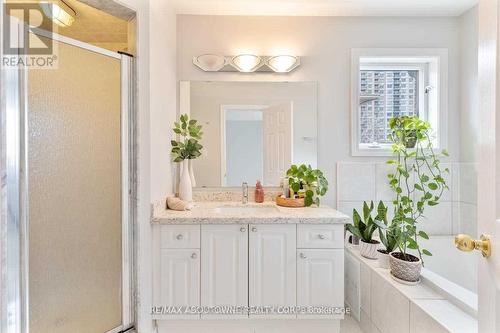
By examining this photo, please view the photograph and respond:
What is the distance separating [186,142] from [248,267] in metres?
1.05

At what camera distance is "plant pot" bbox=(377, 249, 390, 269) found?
67.2 inches

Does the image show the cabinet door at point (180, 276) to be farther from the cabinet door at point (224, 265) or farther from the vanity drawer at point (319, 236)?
the vanity drawer at point (319, 236)

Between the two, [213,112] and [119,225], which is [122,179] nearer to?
[119,225]

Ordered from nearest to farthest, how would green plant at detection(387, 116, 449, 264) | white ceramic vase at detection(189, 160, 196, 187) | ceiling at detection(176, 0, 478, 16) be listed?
green plant at detection(387, 116, 449, 264) < ceiling at detection(176, 0, 478, 16) < white ceramic vase at detection(189, 160, 196, 187)

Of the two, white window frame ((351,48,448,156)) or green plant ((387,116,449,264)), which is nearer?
green plant ((387,116,449,264))

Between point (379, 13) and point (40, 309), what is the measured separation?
9.87 ft

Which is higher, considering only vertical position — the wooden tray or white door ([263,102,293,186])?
white door ([263,102,293,186])

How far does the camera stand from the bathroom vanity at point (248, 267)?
1671 millimetres

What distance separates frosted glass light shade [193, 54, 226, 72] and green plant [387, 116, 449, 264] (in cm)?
141

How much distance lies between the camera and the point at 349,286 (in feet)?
6.57

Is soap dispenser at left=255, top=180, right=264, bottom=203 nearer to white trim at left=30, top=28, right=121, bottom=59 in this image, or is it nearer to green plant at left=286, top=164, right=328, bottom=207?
green plant at left=286, top=164, right=328, bottom=207

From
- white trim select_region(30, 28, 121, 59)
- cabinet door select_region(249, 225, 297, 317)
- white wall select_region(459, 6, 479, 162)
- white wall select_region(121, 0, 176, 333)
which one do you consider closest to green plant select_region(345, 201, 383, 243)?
cabinet door select_region(249, 225, 297, 317)

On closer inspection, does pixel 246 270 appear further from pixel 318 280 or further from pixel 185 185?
pixel 185 185

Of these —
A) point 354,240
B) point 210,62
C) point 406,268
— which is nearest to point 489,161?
point 406,268
